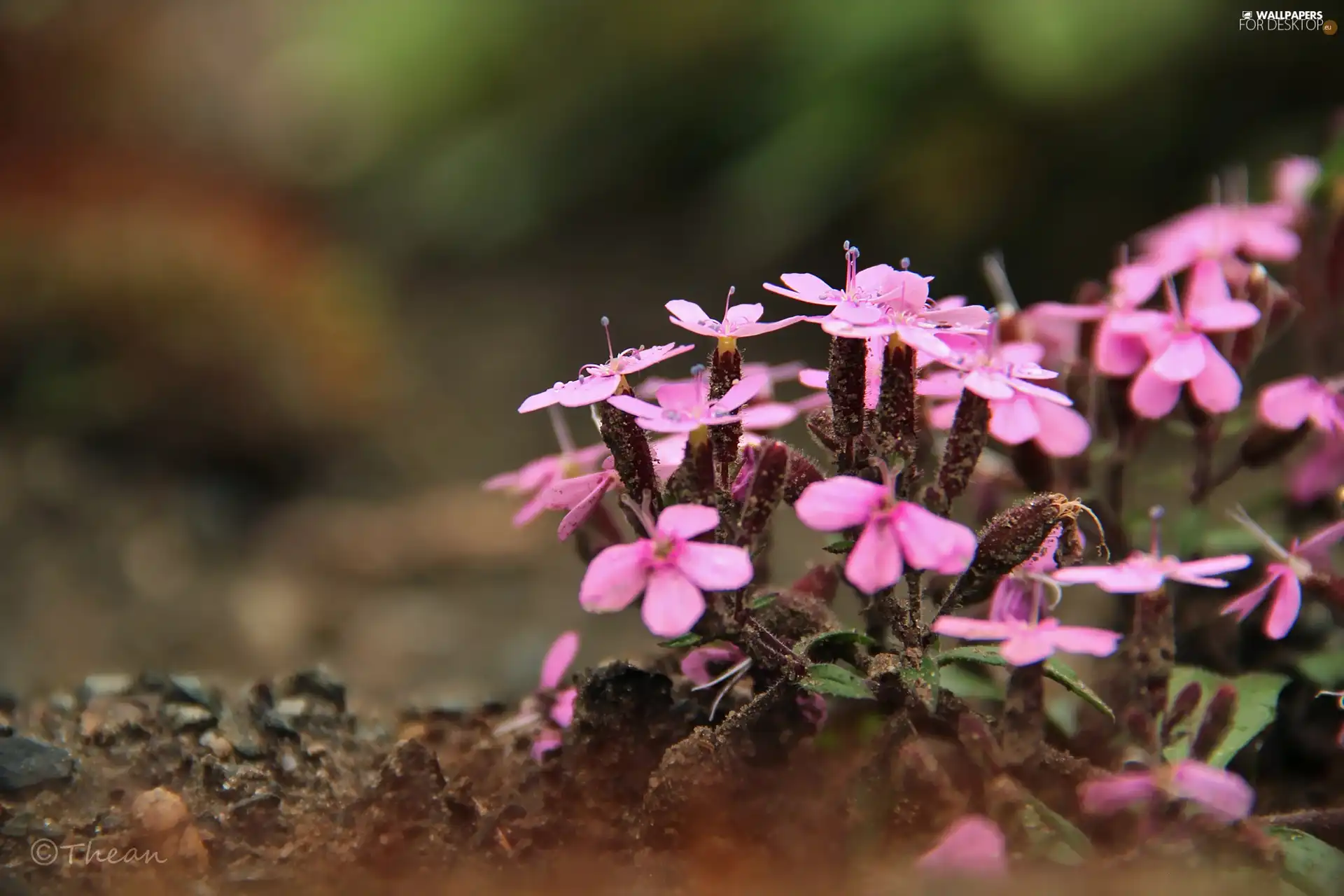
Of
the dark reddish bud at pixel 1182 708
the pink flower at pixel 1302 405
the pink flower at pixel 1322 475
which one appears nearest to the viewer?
the dark reddish bud at pixel 1182 708

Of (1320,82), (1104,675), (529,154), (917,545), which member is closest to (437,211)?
(529,154)

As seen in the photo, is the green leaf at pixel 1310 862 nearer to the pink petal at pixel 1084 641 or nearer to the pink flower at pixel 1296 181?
the pink petal at pixel 1084 641

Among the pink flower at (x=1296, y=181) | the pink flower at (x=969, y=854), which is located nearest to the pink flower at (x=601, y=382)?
the pink flower at (x=969, y=854)

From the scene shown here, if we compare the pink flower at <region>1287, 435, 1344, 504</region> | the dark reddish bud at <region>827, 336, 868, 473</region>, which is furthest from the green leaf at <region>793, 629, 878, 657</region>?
the pink flower at <region>1287, 435, 1344, 504</region>

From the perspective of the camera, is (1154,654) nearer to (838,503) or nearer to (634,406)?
(838,503)

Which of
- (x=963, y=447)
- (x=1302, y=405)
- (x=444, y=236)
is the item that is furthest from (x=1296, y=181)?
(x=444, y=236)

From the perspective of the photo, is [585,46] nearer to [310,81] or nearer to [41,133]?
[310,81]
